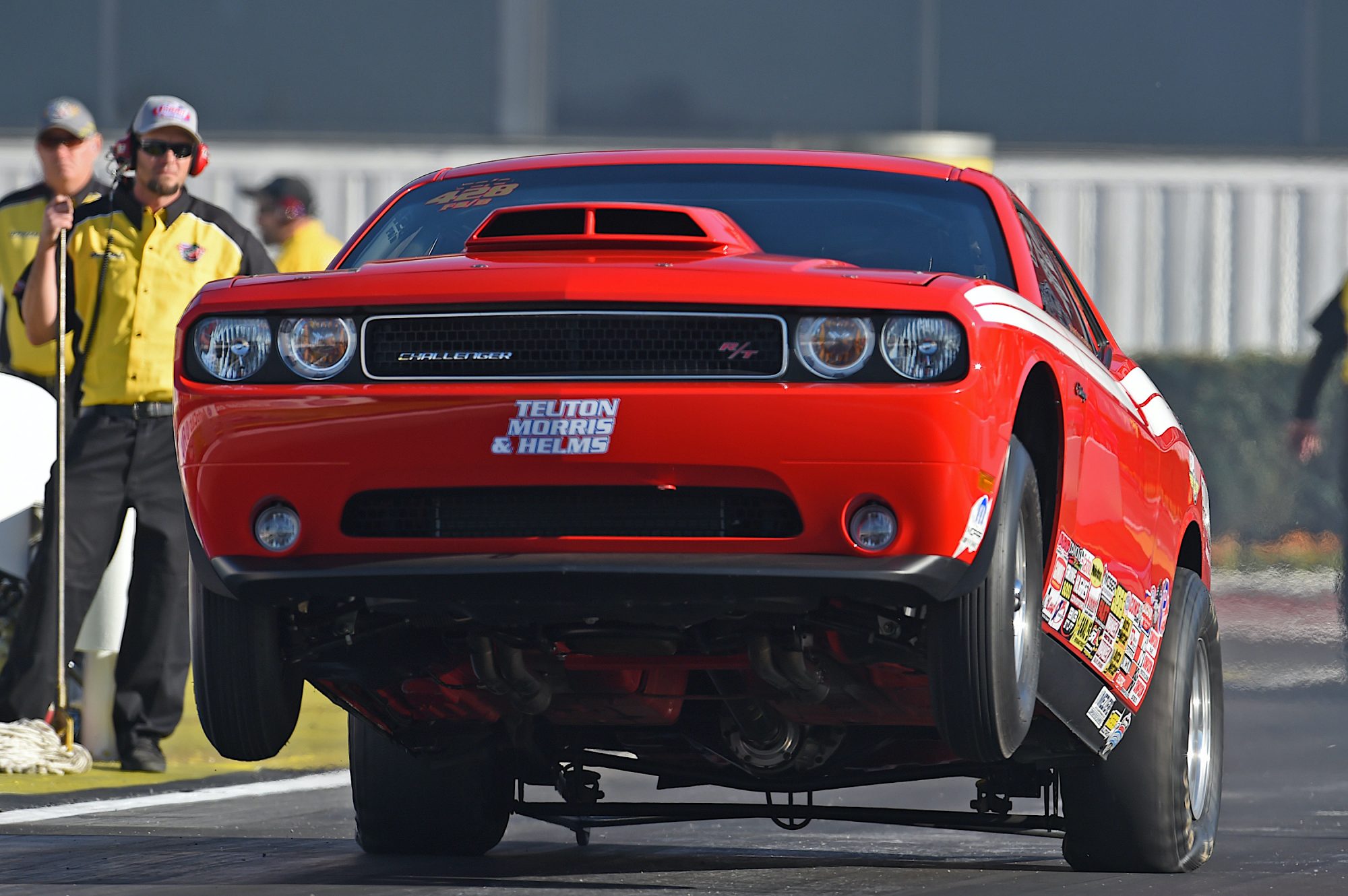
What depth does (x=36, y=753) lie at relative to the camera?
8.83 meters

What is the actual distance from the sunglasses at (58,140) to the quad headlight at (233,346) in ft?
16.7

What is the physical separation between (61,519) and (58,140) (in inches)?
72.0

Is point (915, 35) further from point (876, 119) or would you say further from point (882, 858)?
point (882, 858)

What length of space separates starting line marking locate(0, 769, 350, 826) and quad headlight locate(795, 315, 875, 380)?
347 centimetres

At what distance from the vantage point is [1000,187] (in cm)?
653

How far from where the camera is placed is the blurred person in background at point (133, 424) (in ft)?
29.6

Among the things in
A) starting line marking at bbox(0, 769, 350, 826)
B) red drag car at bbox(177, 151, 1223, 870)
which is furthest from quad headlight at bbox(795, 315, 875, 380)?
starting line marking at bbox(0, 769, 350, 826)

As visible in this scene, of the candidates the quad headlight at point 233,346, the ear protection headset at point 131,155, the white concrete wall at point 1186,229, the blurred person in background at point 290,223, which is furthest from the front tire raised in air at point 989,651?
the white concrete wall at point 1186,229

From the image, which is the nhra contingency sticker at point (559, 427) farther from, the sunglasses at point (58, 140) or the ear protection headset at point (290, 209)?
the ear protection headset at point (290, 209)

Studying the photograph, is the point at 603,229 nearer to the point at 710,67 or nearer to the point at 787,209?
the point at 787,209

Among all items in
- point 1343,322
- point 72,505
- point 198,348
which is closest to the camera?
point 198,348

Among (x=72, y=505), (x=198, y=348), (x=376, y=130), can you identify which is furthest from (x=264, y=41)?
(x=198, y=348)

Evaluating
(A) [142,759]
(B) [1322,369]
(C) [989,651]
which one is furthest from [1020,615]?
(B) [1322,369]

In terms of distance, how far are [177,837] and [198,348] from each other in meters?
2.32
